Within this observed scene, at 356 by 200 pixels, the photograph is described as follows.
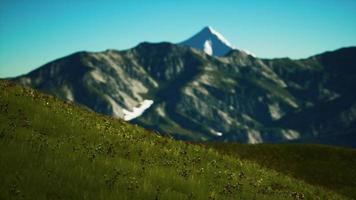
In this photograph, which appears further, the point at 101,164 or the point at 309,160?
the point at 309,160

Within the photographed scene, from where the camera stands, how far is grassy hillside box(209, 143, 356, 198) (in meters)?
43.0

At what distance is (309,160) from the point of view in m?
49.1

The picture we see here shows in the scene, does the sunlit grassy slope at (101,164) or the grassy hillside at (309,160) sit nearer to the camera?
the sunlit grassy slope at (101,164)

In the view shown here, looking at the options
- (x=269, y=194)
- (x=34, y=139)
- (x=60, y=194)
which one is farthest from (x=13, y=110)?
(x=269, y=194)

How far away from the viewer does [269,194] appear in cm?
2153

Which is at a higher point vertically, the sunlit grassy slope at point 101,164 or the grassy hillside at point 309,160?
the sunlit grassy slope at point 101,164

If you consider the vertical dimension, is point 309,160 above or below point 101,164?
below

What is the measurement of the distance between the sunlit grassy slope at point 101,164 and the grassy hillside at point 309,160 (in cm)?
1622

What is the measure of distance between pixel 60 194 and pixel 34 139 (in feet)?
19.1

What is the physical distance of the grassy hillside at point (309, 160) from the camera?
43031 mm

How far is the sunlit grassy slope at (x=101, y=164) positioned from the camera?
15.9 m

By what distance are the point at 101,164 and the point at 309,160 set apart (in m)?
34.7

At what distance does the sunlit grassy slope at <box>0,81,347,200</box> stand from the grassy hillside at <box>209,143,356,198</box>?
16219 millimetres

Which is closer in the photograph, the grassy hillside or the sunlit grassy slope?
the sunlit grassy slope
